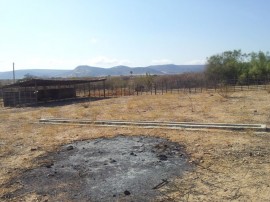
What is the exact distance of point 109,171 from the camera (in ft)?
27.4

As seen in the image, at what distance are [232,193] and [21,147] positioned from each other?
7959mm

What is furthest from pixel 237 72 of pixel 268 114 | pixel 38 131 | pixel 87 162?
pixel 87 162

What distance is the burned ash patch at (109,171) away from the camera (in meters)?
6.91

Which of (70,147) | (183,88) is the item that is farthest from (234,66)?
(70,147)

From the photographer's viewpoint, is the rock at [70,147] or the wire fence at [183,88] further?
the wire fence at [183,88]

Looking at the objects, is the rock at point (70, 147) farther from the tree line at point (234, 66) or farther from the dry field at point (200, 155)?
the tree line at point (234, 66)

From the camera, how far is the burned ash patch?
691 centimetres

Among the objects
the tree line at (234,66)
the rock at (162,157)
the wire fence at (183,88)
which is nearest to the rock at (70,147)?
the rock at (162,157)

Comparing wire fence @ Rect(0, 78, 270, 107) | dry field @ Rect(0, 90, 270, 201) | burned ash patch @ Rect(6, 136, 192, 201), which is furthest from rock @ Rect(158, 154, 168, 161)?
wire fence @ Rect(0, 78, 270, 107)

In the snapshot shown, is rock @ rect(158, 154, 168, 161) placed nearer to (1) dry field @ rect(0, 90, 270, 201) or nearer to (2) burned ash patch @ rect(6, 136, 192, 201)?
(2) burned ash patch @ rect(6, 136, 192, 201)

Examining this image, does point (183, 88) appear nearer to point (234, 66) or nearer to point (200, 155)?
point (234, 66)

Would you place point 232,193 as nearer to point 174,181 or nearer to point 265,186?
point 265,186

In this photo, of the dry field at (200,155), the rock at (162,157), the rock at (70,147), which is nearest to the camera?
the dry field at (200,155)

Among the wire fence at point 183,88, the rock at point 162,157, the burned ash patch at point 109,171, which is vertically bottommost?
the burned ash patch at point 109,171
